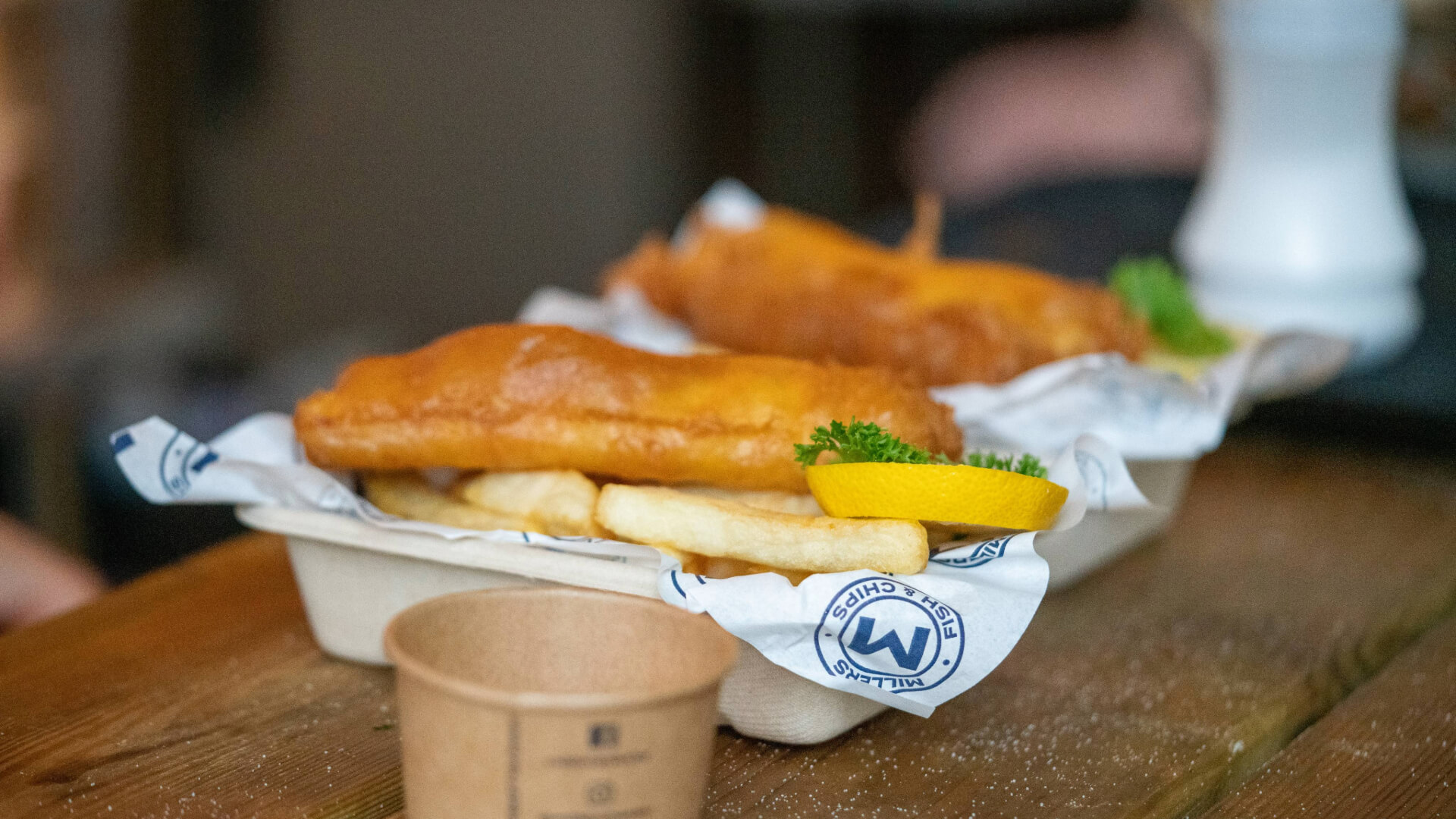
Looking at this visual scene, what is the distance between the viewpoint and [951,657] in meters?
1.04

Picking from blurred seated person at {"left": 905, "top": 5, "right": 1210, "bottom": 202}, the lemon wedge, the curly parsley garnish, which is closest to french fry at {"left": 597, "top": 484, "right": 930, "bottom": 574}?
the lemon wedge

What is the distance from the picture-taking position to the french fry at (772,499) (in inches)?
46.4

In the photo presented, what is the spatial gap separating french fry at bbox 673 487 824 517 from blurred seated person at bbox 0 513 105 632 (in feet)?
2.88

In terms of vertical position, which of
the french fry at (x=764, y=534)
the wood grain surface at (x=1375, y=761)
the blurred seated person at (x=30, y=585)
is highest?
the french fry at (x=764, y=534)

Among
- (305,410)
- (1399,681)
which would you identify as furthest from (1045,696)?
(305,410)

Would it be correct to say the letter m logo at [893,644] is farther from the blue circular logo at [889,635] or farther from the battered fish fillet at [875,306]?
the battered fish fillet at [875,306]

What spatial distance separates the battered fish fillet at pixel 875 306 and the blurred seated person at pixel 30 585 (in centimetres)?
89

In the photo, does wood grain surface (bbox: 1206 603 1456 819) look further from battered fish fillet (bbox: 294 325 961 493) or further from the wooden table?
battered fish fillet (bbox: 294 325 961 493)

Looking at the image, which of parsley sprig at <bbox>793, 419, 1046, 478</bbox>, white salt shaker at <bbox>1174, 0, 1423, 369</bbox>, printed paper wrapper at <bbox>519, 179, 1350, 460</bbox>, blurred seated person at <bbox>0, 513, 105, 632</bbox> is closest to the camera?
parsley sprig at <bbox>793, 419, 1046, 478</bbox>

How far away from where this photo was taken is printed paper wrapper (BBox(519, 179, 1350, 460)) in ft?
4.82

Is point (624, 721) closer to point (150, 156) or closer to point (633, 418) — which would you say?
point (633, 418)

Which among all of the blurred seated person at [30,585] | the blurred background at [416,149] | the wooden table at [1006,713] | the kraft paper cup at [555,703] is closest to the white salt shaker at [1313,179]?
the wooden table at [1006,713]

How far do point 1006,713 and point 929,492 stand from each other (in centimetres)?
24

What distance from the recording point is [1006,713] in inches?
45.9
